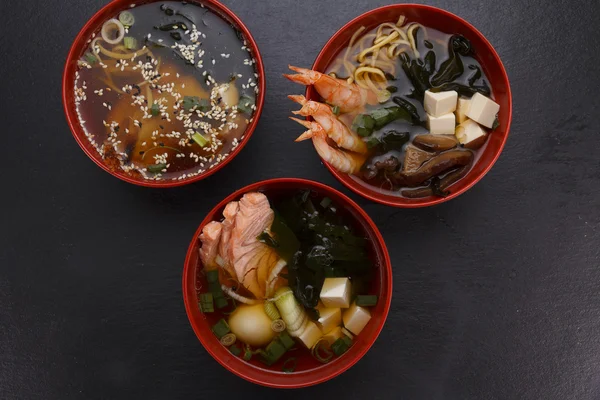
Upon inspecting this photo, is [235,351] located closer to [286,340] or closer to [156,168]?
[286,340]

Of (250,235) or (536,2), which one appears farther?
(536,2)

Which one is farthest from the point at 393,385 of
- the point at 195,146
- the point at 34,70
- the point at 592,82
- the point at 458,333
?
the point at 34,70

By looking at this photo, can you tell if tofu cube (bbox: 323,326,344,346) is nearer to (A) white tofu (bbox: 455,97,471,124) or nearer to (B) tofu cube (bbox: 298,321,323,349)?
(B) tofu cube (bbox: 298,321,323,349)

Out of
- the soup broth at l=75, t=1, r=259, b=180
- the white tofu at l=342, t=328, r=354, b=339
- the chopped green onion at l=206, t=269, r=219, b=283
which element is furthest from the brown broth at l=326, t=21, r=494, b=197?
the chopped green onion at l=206, t=269, r=219, b=283

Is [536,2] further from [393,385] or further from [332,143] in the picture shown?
[393,385]

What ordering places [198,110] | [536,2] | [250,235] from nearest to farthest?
[250,235], [198,110], [536,2]

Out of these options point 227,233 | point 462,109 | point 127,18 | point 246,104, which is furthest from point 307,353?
point 127,18
